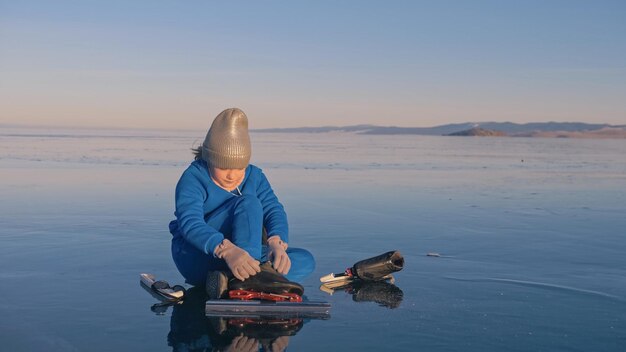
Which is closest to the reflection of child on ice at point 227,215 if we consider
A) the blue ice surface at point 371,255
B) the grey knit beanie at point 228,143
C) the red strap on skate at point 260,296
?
the grey knit beanie at point 228,143

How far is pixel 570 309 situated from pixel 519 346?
1.13 m

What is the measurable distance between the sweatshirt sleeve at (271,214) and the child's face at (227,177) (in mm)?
253

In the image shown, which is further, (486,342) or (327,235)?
(327,235)

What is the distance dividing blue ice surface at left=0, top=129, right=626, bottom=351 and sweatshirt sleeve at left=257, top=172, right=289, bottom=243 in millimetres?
533

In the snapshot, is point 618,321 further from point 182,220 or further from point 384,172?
point 384,172

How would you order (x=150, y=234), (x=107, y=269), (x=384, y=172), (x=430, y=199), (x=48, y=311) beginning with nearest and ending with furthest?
1. (x=48, y=311)
2. (x=107, y=269)
3. (x=150, y=234)
4. (x=430, y=199)
5. (x=384, y=172)

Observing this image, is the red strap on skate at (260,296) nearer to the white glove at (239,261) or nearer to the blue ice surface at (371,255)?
the white glove at (239,261)

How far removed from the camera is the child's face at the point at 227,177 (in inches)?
227

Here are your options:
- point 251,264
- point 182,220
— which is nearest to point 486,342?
point 251,264

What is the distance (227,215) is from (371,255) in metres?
2.35

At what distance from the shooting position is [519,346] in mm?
4477

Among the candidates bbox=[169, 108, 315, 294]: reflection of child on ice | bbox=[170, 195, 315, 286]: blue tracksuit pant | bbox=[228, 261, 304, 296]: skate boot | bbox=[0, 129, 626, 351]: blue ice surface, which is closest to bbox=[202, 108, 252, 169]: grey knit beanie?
bbox=[169, 108, 315, 294]: reflection of child on ice

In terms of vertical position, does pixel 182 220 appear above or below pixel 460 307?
above

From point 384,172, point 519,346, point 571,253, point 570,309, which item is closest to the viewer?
point 519,346
